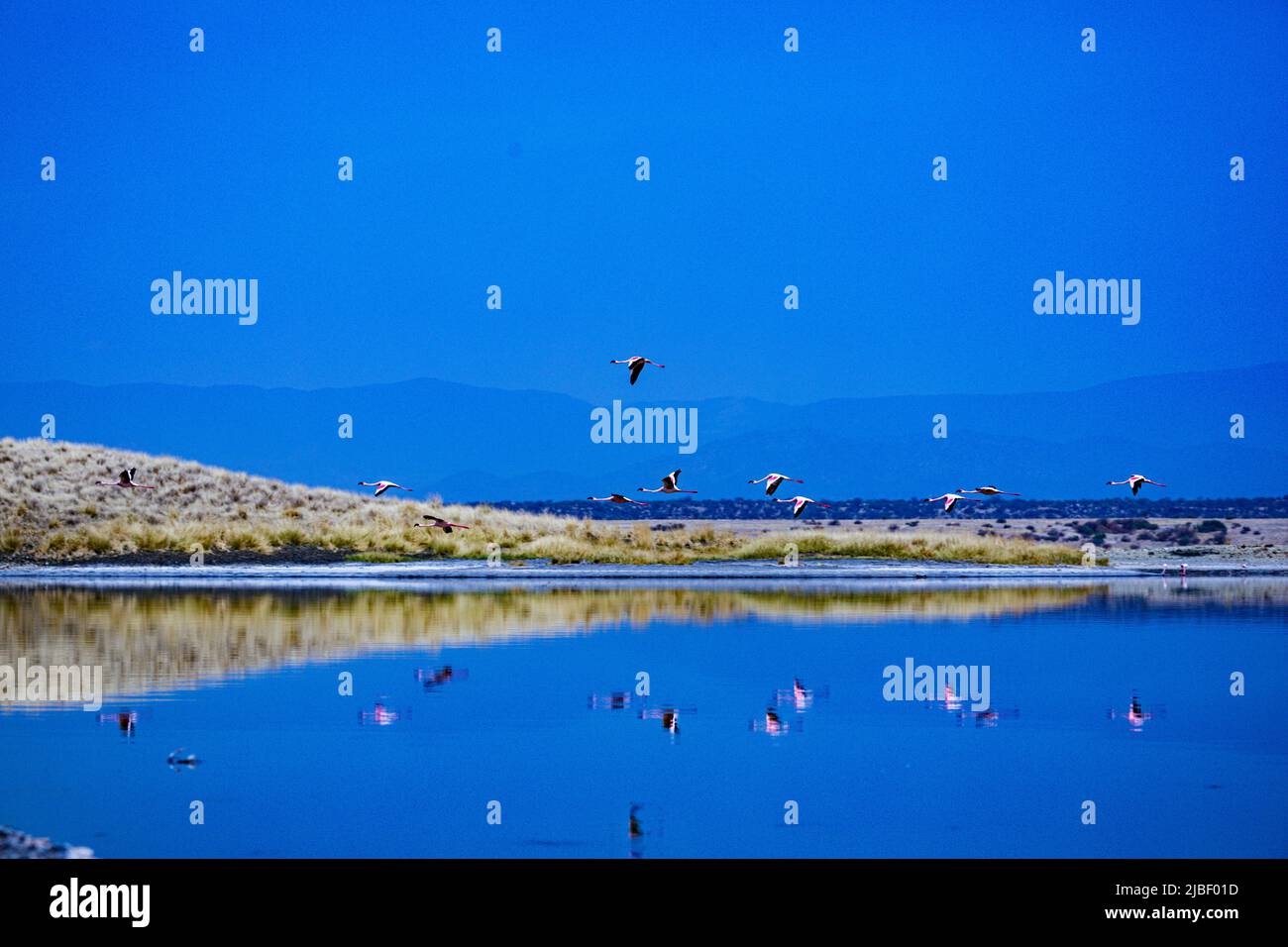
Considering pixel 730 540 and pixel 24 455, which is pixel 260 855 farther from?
pixel 24 455

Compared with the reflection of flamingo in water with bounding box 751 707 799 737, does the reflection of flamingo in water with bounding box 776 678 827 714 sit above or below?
above

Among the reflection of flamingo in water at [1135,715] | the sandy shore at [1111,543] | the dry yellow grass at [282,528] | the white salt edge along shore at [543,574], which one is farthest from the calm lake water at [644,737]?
the dry yellow grass at [282,528]

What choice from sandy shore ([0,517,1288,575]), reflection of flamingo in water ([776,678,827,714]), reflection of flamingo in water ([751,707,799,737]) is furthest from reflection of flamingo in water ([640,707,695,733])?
sandy shore ([0,517,1288,575])

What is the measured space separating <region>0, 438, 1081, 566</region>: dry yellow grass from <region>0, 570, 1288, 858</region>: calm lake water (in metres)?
16.5

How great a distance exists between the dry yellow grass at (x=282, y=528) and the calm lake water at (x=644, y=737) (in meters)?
16.5

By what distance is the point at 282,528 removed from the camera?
42.8m

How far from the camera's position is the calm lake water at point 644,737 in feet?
31.1

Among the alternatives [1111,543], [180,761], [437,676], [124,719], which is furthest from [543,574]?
[1111,543]

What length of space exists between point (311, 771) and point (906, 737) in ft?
15.6

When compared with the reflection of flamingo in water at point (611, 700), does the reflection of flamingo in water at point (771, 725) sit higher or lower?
lower

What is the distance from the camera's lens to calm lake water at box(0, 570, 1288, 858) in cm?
949

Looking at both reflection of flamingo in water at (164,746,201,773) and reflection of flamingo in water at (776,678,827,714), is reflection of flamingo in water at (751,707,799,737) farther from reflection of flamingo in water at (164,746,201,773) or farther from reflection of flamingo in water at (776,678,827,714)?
reflection of flamingo in water at (164,746,201,773)

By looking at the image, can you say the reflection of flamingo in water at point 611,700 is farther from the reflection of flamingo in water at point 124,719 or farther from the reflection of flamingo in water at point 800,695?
the reflection of flamingo in water at point 124,719

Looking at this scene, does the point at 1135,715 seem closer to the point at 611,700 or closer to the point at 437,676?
the point at 611,700
